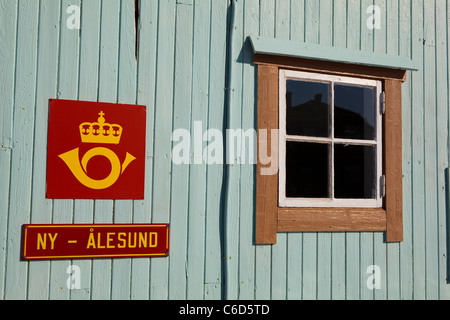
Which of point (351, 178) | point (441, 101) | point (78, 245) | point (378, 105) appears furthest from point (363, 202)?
point (78, 245)

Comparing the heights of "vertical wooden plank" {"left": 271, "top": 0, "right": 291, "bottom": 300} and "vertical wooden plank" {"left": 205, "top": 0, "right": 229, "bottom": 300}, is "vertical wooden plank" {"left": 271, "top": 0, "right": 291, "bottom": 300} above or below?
below

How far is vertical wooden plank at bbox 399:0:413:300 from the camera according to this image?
12.8ft

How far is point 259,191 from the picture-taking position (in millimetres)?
3525

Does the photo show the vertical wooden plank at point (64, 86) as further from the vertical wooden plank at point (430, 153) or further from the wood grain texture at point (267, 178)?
the vertical wooden plank at point (430, 153)

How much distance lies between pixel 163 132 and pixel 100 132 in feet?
1.36

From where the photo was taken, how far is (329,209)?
369 centimetres

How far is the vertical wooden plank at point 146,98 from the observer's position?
323 cm

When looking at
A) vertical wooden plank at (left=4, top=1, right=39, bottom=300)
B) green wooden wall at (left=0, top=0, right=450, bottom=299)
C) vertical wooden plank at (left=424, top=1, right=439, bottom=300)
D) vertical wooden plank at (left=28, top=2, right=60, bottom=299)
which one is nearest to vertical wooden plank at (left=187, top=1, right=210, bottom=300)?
green wooden wall at (left=0, top=0, right=450, bottom=299)

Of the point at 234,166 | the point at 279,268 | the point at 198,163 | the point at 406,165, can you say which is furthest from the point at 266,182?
the point at 406,165

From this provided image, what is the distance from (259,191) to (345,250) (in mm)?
824

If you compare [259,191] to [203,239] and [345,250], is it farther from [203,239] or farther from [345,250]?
[345,250]

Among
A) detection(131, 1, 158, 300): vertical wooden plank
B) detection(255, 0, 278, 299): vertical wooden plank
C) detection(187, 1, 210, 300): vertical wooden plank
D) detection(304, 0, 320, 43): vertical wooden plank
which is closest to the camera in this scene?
detection(131, 1, 158, 300): vertical wooden plank

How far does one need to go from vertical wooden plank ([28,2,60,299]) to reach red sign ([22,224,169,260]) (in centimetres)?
7

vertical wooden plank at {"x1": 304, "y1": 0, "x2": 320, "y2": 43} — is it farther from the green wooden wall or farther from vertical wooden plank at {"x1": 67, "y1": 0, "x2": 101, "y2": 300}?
vertical wooden plank at {"x1": 67, "y1": 0, "x2": 101, "y2": 300}
